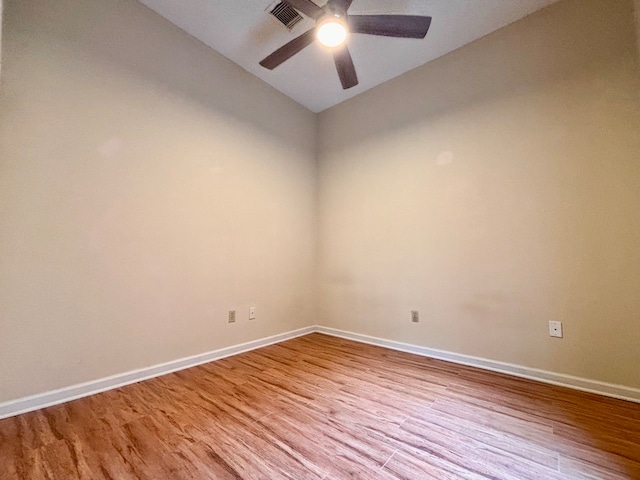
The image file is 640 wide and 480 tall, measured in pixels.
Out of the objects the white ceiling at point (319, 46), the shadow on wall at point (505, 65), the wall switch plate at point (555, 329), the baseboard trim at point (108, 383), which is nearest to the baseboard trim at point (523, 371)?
the wall switch plate at point (555, 329)

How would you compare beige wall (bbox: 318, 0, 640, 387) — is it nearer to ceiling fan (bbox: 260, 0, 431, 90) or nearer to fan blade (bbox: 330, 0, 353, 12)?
ceiling fan (bbox: 260, 0, 431, 90)

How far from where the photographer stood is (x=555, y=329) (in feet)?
6.57

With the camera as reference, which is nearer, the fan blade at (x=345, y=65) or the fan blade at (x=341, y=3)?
the fan blade at (x=341, y=3)

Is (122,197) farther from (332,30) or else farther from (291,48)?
(332,30)

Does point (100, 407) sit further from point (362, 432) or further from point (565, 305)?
point (565, 305)

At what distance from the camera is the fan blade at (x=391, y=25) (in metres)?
1.80

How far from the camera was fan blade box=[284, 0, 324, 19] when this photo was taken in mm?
1772

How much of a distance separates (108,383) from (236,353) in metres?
0.99

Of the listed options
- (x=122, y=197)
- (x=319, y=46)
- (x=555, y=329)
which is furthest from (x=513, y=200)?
(x=122, y=197)

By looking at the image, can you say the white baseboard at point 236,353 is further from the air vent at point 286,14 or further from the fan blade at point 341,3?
the air vent at point 286,14

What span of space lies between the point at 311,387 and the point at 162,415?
0.91m

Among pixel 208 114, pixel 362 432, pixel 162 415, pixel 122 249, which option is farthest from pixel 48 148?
pixel 362 432

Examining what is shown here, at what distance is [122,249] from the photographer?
2.00m

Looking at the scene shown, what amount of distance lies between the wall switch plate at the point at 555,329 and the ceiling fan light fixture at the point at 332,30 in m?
2.53
